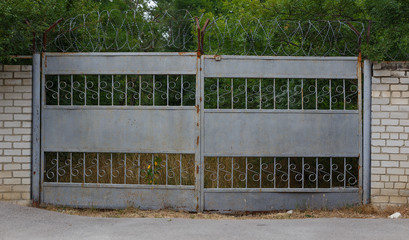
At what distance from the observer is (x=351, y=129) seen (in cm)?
667

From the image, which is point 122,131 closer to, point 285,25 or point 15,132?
point 15,132

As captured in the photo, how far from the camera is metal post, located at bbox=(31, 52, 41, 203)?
674cm

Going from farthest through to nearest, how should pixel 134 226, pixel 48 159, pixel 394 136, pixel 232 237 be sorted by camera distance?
pixel 48 159
pixel 394 136
pixel 134 226
pixel 232 237

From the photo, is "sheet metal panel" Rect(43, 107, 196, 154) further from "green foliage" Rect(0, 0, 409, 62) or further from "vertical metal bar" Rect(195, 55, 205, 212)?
"green foliage" Rect(0, 0, 409, 62)

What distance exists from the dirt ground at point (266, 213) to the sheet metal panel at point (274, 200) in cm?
7

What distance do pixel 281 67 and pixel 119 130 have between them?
2.41 m

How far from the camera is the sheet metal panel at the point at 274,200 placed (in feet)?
21.8

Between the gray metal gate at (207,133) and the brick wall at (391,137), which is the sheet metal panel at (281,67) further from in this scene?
the brick wall at (391,137)

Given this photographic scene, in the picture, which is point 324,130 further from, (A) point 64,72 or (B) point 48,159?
(B) point 48,159

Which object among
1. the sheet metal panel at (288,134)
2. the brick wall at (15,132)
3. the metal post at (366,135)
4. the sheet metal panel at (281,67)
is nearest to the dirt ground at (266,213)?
the metal post at (366,135)

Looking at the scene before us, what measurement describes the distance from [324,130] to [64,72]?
372 centimetres

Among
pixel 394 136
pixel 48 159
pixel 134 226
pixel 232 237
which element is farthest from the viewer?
pixel 48 159

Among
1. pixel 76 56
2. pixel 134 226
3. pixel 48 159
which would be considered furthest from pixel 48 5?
pixel 134 226

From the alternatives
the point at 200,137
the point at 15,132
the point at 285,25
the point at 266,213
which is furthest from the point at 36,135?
the point at 285,25
